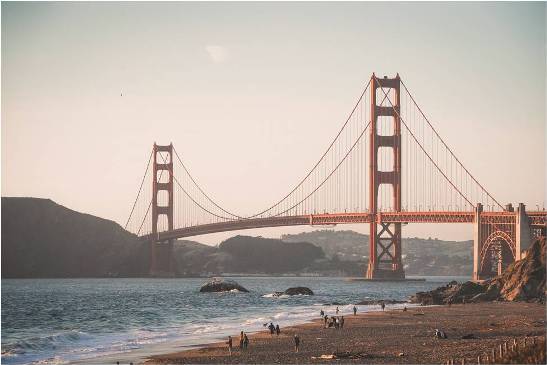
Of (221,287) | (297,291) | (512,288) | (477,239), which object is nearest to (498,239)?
(477,239)

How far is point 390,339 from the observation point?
164 feet

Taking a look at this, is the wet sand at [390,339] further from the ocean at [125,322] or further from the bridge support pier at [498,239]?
the bridge support pier at [498,239]

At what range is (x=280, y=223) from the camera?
496 feet

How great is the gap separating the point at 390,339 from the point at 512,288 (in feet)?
122

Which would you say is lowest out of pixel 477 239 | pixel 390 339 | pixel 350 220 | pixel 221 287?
pixel 390 339

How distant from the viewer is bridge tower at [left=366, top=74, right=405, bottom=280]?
144 m

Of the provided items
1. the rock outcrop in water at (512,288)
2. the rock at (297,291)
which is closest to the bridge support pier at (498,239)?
the rock outcrop in water at (512,288)

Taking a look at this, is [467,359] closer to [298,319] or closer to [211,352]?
[211,352]

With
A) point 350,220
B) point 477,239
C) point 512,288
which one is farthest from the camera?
point 350,220

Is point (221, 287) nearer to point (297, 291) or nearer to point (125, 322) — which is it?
point (297, 291)

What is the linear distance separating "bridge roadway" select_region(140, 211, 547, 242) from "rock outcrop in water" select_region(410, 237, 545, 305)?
1412 centimetres

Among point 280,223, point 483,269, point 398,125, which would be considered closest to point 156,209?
point 280,223

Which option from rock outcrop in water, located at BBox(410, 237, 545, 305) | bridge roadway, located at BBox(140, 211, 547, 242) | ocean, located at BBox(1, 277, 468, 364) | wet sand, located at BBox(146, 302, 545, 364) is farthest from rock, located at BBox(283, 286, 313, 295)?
wet sand, located at BBox(146, 302, 545, 364)

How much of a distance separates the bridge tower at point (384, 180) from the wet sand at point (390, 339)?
73.1 meters
